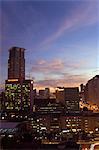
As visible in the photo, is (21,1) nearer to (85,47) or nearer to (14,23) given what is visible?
(14,23)

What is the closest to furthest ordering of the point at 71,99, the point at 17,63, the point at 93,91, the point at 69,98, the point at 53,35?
the point at 53,35
the point at 93,91
the point at 17,63
the point at 71,99
the point at 69,98

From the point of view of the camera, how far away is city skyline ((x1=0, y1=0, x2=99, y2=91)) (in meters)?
1.90

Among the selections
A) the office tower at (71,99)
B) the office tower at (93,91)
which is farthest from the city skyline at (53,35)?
the office tower at (71,99)

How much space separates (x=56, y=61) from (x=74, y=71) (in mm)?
347

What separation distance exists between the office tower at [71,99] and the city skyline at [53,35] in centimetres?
392

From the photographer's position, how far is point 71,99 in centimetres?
929

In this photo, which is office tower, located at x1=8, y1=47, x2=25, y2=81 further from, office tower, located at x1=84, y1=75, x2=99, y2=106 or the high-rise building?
the high-rise building

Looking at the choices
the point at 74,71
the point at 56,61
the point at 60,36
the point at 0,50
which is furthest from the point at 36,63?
the point at 0,50

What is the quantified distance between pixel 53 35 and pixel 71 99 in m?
6.63

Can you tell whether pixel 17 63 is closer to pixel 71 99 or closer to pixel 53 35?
pixel 53 35

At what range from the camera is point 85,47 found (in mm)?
2762

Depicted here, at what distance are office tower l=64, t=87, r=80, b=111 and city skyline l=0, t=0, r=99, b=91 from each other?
392 centimetres

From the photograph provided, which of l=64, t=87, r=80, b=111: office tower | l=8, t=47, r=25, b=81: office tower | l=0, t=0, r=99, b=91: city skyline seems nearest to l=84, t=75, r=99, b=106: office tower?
l=0, t=0, r=99, b=91: city skyline

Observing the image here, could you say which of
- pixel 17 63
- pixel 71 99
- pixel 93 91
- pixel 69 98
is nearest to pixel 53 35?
pixel 93 91
